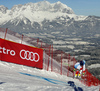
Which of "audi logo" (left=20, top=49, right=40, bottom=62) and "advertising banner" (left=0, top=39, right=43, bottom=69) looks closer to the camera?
"advertising banner" (left=0, top=39, right=43, bottom=69)

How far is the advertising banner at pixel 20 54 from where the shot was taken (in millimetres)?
15008

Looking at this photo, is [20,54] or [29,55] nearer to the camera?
[20,54]

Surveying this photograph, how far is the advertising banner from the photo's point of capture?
15.0 m

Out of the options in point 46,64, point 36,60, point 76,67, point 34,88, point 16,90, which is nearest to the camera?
point 16,90

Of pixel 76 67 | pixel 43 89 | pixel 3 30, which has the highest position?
pixel 3 30

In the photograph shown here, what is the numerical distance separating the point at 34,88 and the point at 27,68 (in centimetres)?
712

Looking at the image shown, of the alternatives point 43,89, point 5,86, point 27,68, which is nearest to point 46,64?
point 27,68

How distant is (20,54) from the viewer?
53.7 ft

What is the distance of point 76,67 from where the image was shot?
14.7m

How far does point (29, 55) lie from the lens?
56.6 ft

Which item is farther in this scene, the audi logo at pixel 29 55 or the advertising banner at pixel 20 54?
the audi logo at pixel 29 55

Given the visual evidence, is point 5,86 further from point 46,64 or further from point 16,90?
point 46,64

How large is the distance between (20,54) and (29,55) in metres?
1.18

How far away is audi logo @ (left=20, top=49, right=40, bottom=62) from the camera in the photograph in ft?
54.5
